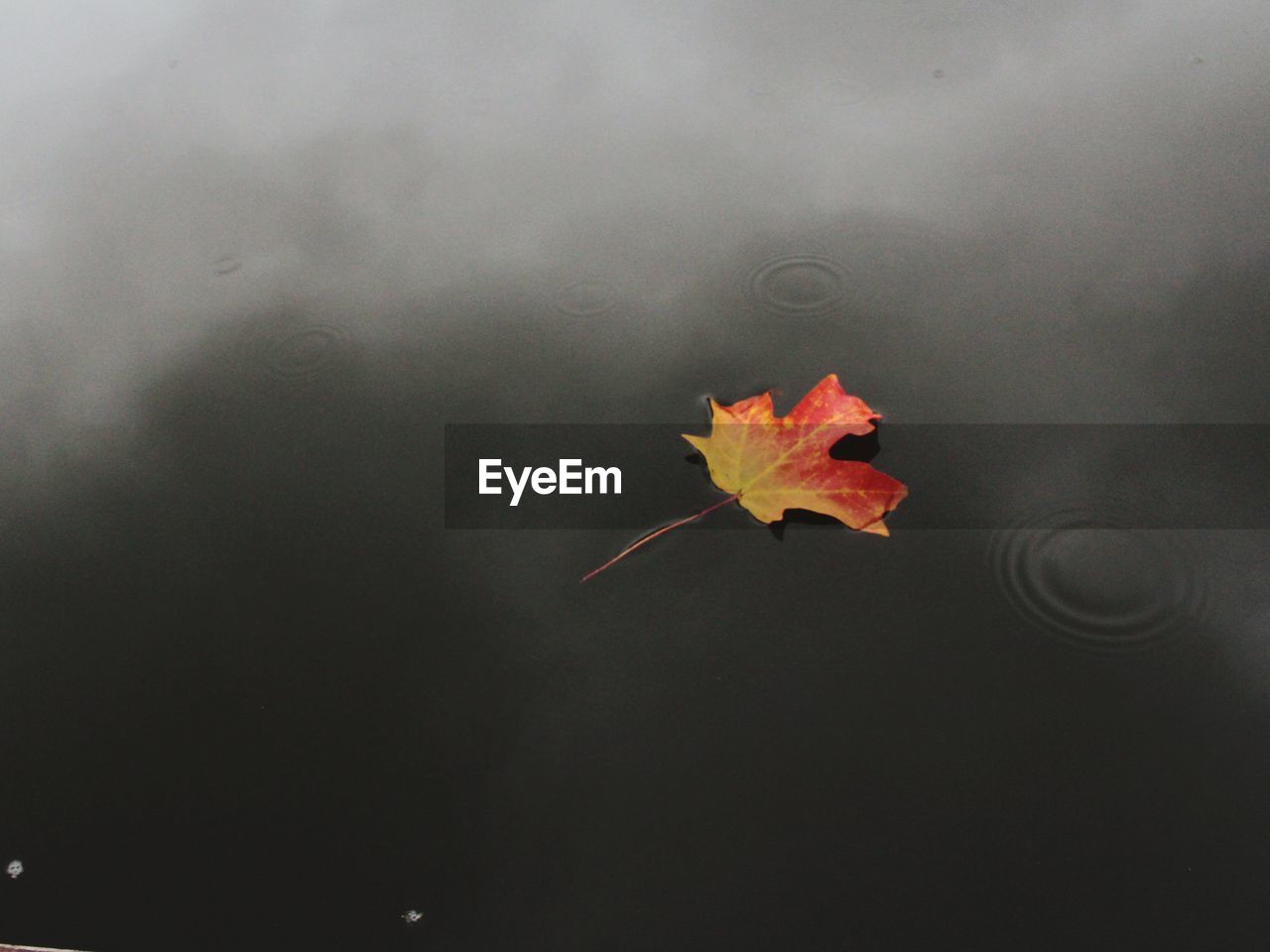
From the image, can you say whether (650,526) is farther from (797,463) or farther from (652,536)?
(797,463)

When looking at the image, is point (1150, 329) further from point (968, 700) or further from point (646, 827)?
point (646, 827)

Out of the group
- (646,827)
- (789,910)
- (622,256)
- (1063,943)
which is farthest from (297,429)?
(1063,943)

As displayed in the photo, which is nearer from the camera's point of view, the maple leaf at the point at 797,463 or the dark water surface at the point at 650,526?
the dark water surface at the point at 650,526

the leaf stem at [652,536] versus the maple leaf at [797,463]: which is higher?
the maple leaf at [797,463]

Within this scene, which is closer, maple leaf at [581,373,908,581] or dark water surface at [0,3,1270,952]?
dark water surface at [0,3,1270,952]

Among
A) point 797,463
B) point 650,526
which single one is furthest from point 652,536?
point 797,463

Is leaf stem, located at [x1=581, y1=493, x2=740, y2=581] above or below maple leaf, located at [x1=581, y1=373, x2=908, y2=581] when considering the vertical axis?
below
